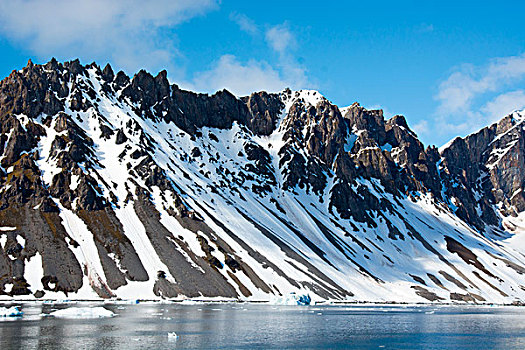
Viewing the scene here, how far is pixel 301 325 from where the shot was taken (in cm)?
10706

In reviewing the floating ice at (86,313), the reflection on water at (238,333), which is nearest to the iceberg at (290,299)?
the reflection on water at (238,333)

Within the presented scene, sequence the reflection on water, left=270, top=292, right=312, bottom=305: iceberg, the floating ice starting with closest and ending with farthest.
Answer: the reflection on water
the floating ice
left=270, top=292, right=312, bottom=305: iceberg

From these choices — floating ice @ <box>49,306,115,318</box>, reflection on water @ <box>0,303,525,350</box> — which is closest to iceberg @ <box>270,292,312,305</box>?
reflection on water @ <box>0,303,525,350</box>

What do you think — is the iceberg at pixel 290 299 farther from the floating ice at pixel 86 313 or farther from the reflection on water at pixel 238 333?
the floating ice at pixel 86 313

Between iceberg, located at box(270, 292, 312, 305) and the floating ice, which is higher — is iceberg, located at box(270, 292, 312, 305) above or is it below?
above

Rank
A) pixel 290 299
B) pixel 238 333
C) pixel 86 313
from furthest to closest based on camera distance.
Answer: pixel 290 299 → pixel 86 313 → pixel 238 333

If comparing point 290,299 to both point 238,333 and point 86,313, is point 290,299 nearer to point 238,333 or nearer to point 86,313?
point 86,313

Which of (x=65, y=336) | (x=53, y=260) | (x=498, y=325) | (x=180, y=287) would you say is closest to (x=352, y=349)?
(x=65, y=336)

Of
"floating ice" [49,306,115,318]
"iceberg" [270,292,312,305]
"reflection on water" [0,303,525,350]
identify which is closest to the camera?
"reflection on water" [0,303,525,350]

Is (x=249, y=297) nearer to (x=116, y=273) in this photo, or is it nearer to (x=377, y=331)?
(x=116, y=273)

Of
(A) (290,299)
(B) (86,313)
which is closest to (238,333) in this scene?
(B) (86,313)

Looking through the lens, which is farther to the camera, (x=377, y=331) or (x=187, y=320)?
(x=187, y=320)

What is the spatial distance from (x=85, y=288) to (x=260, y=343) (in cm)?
11871

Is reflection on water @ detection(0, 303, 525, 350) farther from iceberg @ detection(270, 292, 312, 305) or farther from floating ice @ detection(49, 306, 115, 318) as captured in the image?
iceberg @ detection(270, 292, 312, 305)
